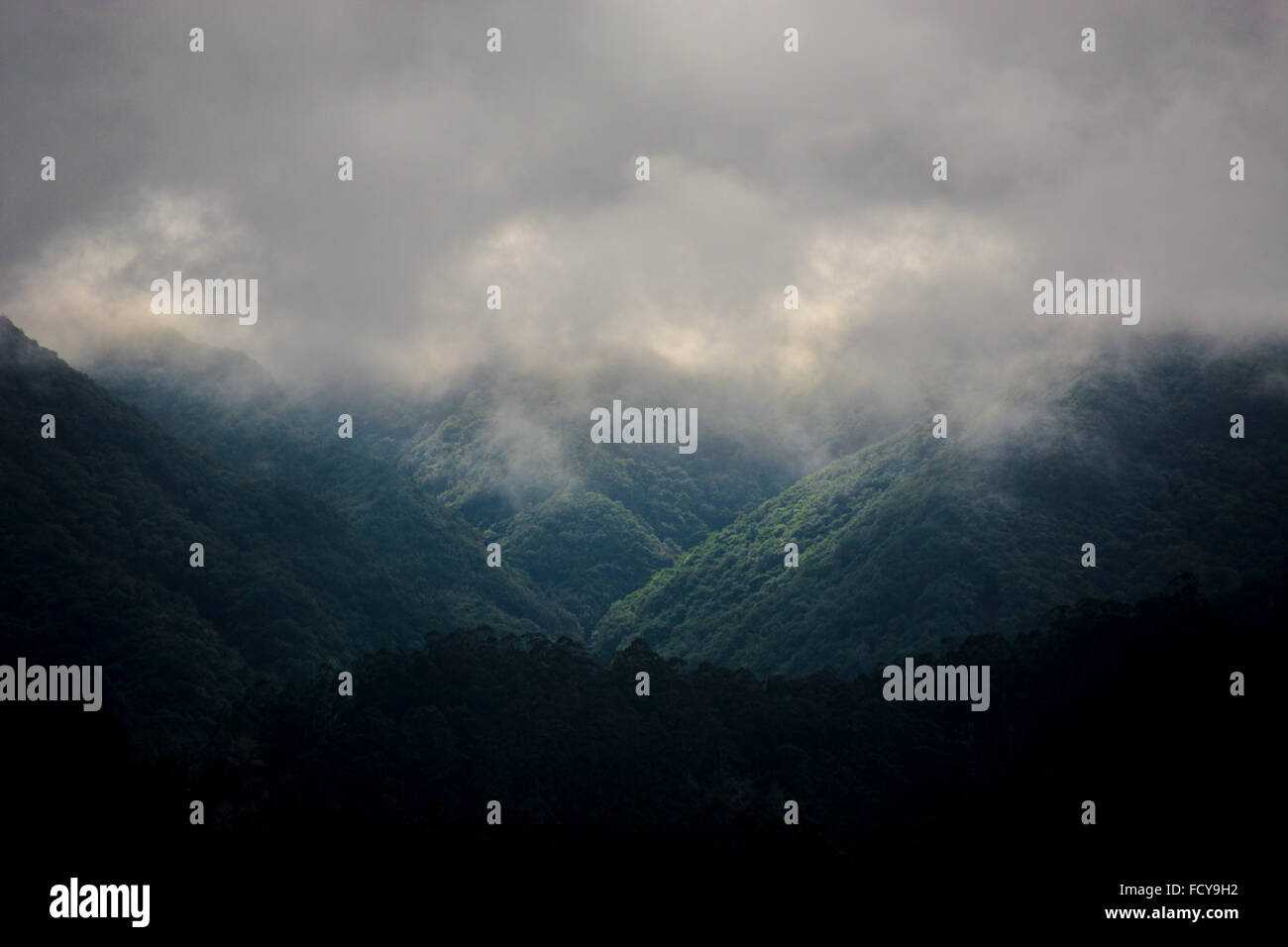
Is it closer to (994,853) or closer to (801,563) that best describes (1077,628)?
(994,853)

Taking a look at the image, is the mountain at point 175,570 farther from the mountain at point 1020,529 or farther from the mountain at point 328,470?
the mountain at point 1020,529

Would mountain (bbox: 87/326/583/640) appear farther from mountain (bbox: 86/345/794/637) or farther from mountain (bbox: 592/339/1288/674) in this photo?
mountain (bbox: 592/339/1288/674)

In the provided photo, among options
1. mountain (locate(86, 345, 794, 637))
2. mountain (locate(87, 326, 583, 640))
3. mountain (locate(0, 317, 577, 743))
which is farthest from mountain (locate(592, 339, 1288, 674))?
mountain (locate(0, 317, 577, 743))


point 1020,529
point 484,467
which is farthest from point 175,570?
point 484,467

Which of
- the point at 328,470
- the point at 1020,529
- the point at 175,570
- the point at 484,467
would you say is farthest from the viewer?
the point at 484,467

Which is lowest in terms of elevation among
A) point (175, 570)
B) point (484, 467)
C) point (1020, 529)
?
point (175, 570)

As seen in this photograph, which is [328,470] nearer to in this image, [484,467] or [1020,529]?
[484,467]
